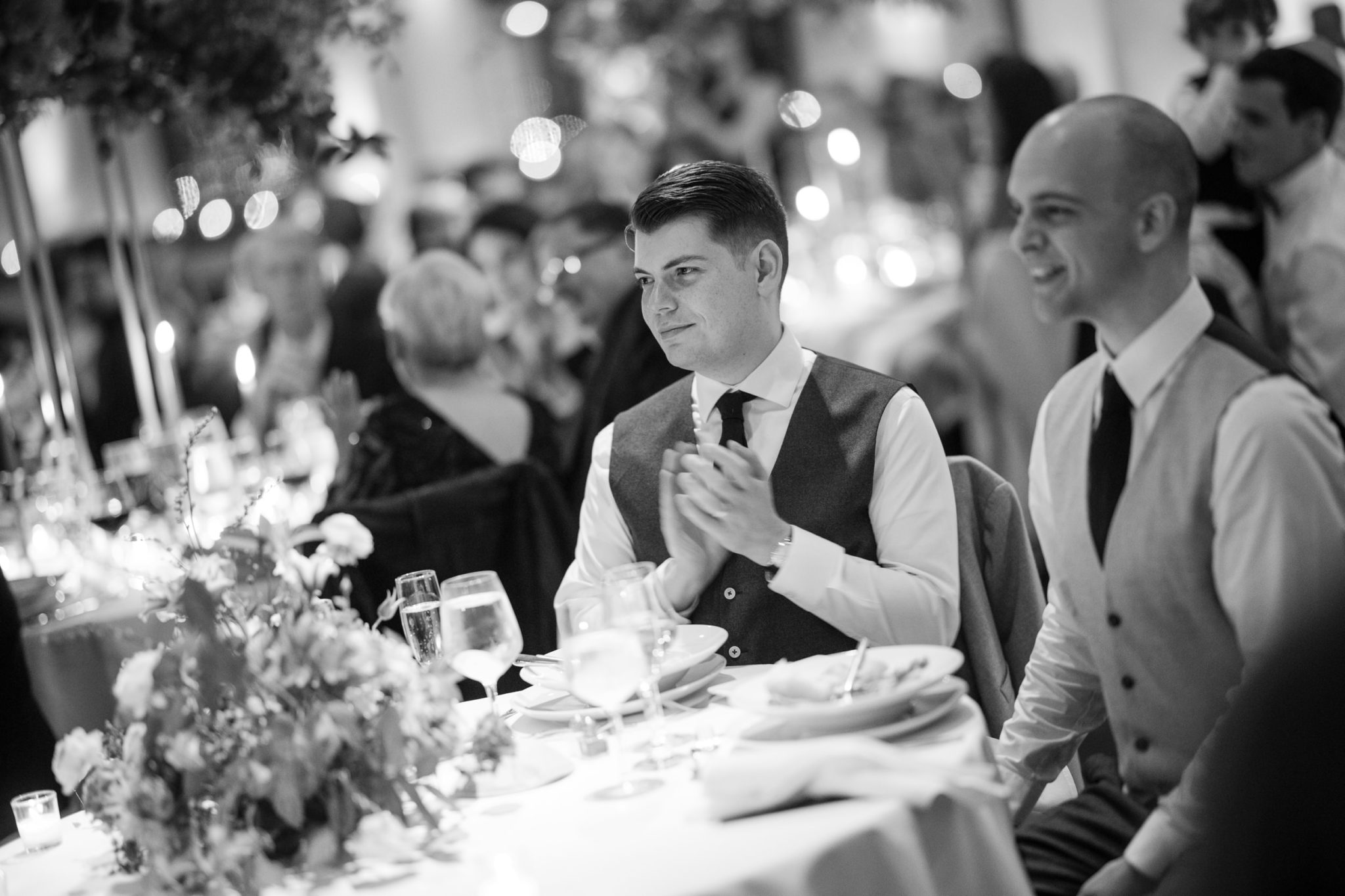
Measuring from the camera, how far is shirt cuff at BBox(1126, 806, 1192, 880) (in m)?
1.67

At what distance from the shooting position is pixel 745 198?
2.32m

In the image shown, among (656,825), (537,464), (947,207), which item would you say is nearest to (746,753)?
(656,825)

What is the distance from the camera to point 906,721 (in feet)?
5.20

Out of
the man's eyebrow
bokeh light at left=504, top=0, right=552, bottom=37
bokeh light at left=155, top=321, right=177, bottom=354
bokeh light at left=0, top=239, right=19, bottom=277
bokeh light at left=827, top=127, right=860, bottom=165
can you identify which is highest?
bokeh light at left=504, top=0, right=552, bottom=37

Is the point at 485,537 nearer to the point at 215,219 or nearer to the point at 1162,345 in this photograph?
the point at 1162,345

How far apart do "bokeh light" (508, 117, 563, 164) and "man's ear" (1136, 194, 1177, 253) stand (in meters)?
11.0

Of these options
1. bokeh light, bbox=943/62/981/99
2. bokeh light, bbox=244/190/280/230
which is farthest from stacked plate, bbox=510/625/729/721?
bokeh light, bbox=244/190/280/230

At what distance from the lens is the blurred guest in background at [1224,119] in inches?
164

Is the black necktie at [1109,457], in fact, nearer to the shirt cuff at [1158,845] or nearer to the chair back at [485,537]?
the shirt cuff at [1158,845]

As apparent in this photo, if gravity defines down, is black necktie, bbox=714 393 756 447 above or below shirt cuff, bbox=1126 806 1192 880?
above

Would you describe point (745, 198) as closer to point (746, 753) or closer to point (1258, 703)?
point (746, 753)

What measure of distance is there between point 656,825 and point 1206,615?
746 millimetres

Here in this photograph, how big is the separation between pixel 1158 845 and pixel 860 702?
43 centimetres

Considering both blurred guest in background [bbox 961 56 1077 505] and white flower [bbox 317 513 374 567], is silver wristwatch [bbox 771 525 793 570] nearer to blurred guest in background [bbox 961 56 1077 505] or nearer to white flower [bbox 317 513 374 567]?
white flower [bbox 317 513 374 567]
